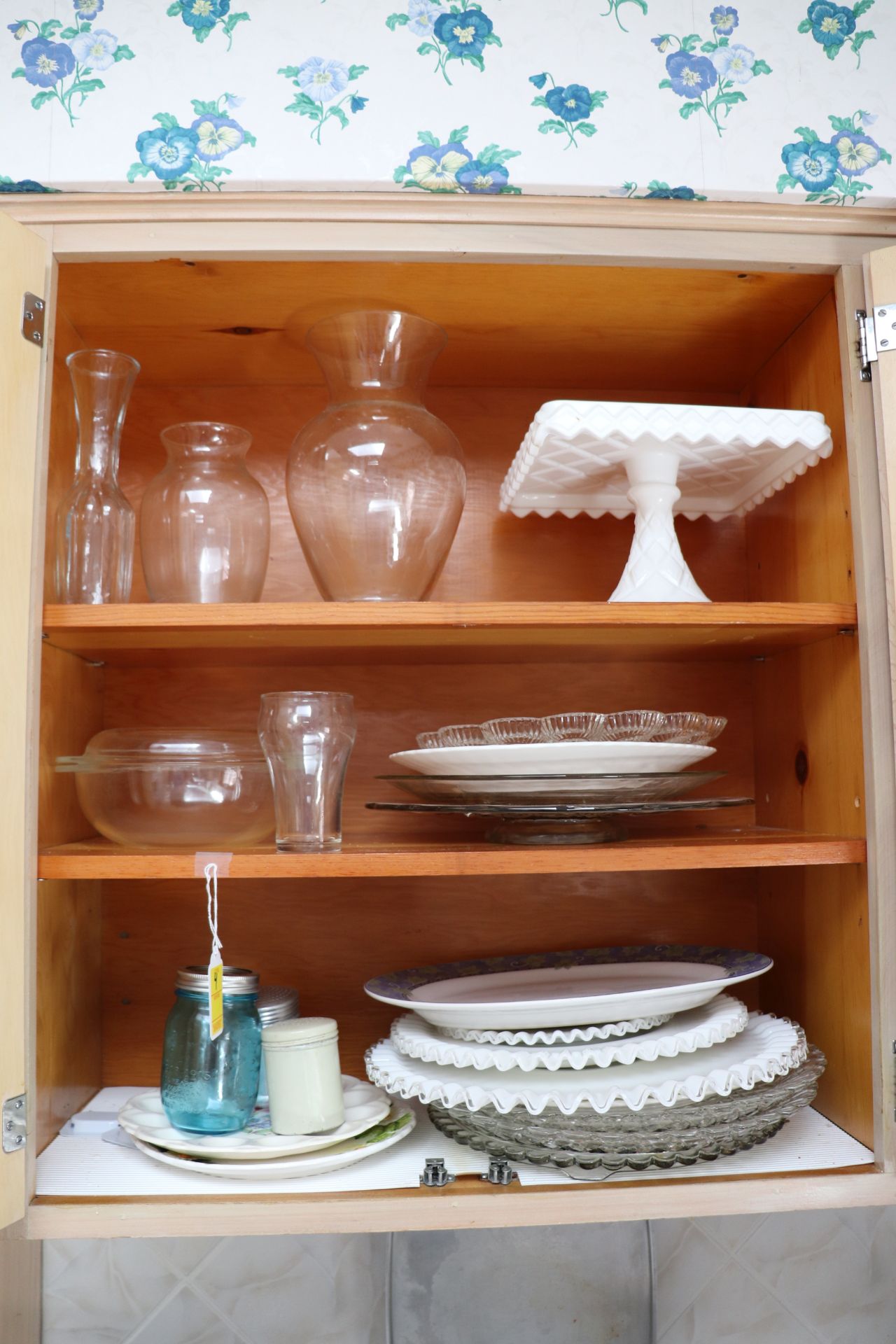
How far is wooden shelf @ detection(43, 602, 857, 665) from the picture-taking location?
944mm

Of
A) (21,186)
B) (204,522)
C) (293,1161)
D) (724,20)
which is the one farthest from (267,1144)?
(724,20)

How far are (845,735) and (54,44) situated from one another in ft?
3.29

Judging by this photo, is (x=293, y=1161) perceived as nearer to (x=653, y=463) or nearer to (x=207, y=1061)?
(x=207, y=1061)

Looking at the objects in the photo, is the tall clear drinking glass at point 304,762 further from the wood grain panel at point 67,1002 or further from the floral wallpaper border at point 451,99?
the floral wallpaper border at point 451,99

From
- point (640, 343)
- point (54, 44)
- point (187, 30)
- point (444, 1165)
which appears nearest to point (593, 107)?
point (640, 343)

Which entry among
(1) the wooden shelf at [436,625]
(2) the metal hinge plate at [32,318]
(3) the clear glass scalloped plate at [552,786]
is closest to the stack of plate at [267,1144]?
(3) the clear glass scalloped plate at [552,786]

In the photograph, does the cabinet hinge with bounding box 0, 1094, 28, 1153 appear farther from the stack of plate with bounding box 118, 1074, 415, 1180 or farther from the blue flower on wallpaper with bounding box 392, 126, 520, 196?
the blue flower on wallpaper with bounding box 392, 126, 520, 196

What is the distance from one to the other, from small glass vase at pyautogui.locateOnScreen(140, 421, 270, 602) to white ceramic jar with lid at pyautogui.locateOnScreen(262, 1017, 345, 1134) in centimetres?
43

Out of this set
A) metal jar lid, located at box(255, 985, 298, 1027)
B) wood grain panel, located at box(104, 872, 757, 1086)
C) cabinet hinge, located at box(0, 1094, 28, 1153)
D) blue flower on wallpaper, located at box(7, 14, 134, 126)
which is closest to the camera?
cabinet hinge, located at box(0, 1094, 28, 1153)

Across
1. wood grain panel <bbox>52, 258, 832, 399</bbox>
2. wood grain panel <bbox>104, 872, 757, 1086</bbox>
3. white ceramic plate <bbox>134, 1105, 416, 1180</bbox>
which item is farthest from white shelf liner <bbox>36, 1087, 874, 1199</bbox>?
wood grain panel <bbox>52, 258, 832, 399</bbox>

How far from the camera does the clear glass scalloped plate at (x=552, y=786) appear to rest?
978mm

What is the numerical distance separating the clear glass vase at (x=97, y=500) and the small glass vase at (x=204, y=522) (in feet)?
0.10

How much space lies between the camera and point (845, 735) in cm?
101

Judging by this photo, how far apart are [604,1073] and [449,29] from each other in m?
1.00
